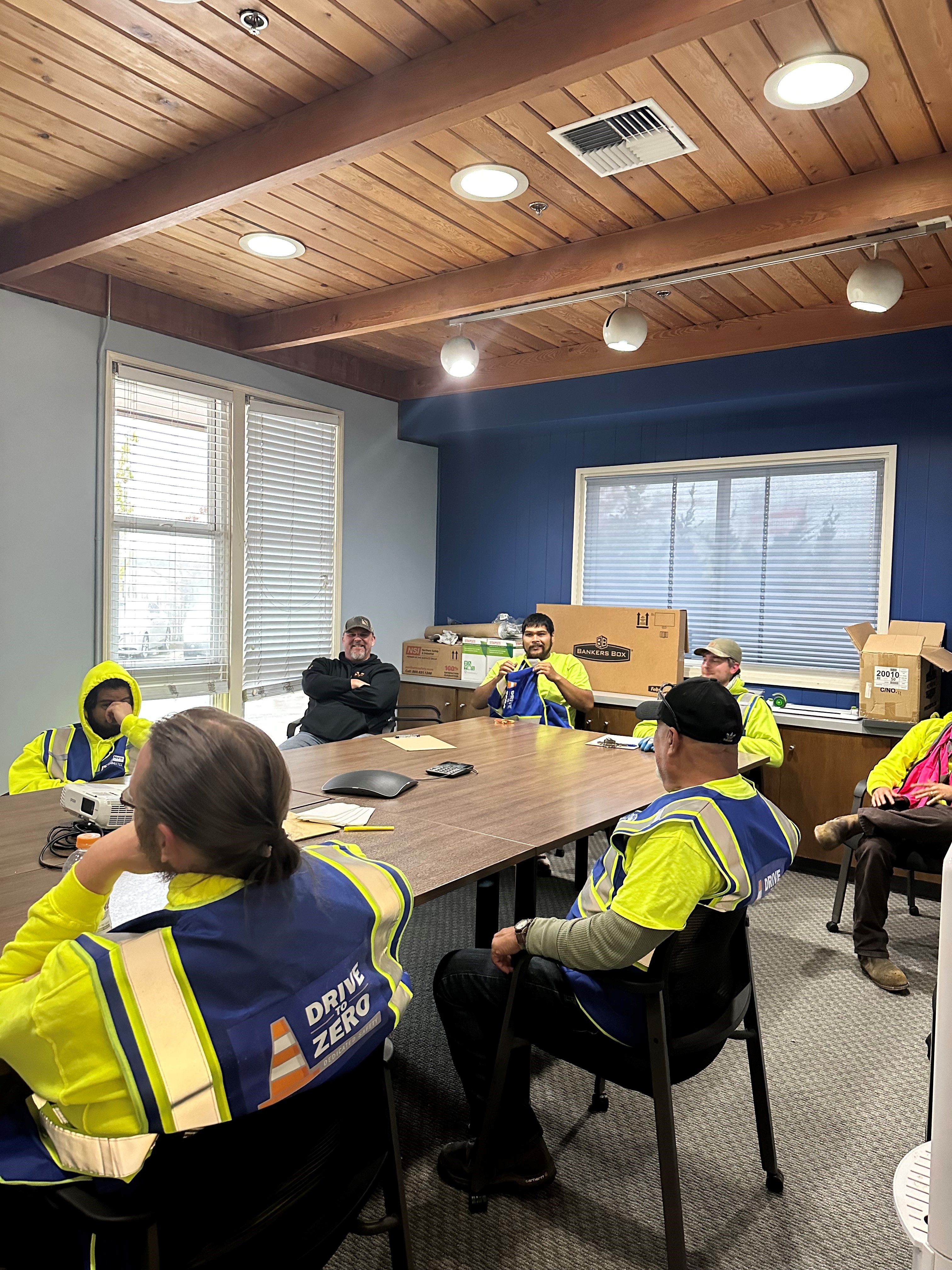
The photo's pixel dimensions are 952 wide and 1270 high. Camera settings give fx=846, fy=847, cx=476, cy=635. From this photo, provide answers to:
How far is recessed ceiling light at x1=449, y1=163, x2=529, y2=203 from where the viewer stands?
9.64 feet

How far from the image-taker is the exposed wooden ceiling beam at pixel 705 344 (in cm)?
424

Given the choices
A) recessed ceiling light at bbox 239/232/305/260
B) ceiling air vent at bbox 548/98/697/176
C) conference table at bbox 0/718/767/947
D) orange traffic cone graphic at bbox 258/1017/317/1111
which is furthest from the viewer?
recessed ceiling light at bbox 239/232/305/260

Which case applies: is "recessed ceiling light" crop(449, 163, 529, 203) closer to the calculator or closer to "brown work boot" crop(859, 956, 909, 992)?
the calculator

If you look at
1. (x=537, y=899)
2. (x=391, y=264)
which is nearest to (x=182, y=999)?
(x=537, y=899)

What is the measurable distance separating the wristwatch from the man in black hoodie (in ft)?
9.76

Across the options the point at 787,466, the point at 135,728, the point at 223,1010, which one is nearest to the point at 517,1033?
the point at 223,1010

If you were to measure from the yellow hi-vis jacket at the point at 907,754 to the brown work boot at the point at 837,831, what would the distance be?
29 centimetres

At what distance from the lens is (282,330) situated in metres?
4.85

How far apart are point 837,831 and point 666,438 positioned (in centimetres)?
302

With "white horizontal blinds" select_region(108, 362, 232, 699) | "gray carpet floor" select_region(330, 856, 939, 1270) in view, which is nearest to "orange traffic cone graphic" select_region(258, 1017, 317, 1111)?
"gray carpet floor" select_region(330, 856, 939, 1270)

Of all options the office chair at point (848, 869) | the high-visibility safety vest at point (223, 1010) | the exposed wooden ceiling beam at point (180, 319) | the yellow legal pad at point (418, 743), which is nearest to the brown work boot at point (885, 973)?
the office chair at point (848, 869)

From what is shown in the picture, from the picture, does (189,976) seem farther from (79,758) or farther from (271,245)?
(271,245)

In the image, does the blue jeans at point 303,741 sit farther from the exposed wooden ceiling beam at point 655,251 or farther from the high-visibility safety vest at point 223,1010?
the high-visibility safety vest at point 223,1010

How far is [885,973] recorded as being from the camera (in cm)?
318
